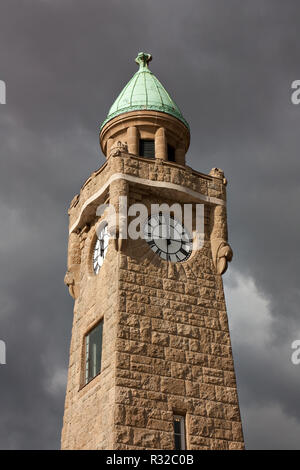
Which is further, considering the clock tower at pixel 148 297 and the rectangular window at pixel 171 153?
the rectangular window at pixel 171 153

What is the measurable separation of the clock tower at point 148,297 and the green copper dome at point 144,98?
0.07 meters

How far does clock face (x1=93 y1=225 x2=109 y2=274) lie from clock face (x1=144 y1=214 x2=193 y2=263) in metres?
1.61

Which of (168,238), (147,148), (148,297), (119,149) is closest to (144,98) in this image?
(147,148)

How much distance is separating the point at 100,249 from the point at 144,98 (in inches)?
257

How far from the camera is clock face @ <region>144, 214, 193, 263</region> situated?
86.7ft

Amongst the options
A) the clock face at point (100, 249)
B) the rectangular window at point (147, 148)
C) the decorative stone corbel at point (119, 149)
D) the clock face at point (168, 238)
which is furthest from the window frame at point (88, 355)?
the rectangular window at point (147, 148)

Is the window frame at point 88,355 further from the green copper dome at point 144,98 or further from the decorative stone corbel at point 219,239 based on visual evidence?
the green copper dome at point 144,98

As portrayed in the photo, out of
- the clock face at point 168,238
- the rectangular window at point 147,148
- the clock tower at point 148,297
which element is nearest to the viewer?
the clock tower at point 148,297

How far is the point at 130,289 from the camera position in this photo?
24.7 metres

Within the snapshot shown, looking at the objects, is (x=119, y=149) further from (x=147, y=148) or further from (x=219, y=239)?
(x=219, y=239)

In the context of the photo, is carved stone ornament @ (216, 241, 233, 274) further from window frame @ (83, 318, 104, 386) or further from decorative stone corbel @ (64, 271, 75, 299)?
decorative stone corbel @ (64, 271, 75, 299)

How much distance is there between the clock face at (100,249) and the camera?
2709 cm
